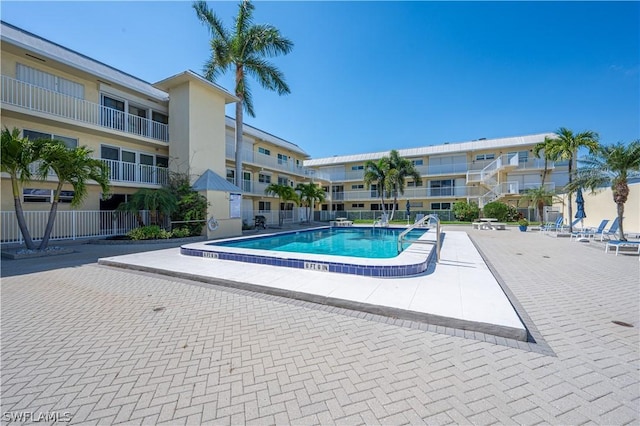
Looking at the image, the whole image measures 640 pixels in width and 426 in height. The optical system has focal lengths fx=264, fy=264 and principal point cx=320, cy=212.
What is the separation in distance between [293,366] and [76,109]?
17.9 metres

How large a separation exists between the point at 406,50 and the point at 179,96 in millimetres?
14722

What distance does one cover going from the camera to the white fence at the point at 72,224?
12047mm

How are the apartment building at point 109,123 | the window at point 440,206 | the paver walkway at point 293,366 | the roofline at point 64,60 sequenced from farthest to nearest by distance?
the window at point 440,206, the apartment building at point 109,123, the roofline at point 64,60, the paver walkway at point 293,366

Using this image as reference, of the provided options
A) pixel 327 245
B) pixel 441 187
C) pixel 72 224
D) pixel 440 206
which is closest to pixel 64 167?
pixel 72 224

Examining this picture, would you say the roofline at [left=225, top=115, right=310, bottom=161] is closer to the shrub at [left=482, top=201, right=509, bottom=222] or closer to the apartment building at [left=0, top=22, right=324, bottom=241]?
the apartment building at [left=0, top=22, right=324, bottom=241]

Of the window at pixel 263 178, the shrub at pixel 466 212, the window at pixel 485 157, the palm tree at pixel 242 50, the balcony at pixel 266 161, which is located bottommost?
the shrub at pixel 466 212

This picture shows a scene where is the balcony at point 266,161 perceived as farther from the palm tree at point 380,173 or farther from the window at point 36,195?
the window at point 36,195

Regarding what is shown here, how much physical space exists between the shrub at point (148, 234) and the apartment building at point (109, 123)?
289 centimetres

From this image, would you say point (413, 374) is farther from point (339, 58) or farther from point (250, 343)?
point (339, 58)

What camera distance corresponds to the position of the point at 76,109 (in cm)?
1377

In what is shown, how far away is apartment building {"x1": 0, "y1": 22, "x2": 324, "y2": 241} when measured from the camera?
1254 cm
